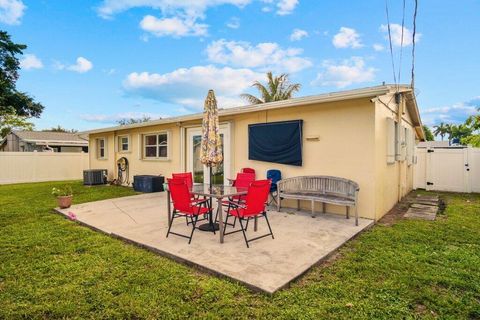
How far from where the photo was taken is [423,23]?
279 inches

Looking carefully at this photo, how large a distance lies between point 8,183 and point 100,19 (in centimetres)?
1017

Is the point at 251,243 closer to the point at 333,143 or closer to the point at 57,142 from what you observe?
the point at 333,143

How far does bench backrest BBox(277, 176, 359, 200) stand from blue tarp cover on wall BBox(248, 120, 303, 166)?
1.47 ft

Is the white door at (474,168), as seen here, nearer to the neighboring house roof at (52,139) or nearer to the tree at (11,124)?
the neighboring house roof at (52,139)

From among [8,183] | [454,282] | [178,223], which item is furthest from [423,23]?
[8,183]

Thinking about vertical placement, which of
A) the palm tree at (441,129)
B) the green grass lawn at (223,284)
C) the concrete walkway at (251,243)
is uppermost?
the palm tree at (441,129)

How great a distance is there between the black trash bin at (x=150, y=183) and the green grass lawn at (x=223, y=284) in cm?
513

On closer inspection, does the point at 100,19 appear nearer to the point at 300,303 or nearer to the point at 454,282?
the point at 300,303

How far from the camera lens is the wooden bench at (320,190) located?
547cm

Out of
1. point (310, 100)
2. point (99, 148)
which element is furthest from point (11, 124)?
point (310, 100)

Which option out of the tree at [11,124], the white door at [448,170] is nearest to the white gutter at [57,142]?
the tree at [11,124]

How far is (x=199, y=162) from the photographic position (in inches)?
361

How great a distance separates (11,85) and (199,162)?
1230 cm

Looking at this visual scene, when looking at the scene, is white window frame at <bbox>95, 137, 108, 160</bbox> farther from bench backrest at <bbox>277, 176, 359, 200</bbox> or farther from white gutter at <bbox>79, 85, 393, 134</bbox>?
bench backrest at <bbox>277, 176, 359, 200</bbox>
